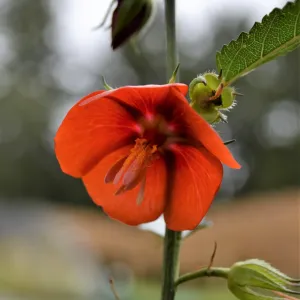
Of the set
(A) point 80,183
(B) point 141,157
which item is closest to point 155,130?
A: (B) point 141,157

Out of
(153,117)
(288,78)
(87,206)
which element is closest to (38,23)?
(87,206)

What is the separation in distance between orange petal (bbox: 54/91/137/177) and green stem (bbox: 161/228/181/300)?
0.09 metres

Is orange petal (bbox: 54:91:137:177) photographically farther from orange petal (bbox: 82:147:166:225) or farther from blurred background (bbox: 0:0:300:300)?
blurred background (bbox: 0:0:300:300)

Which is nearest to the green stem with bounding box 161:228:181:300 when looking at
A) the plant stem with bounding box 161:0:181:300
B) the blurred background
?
the plant stem with bounding box 161:0:181:300

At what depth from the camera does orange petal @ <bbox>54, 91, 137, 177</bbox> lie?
0.44 meters

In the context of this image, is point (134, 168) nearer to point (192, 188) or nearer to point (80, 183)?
point (192, 188)

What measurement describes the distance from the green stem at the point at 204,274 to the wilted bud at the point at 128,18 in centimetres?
19

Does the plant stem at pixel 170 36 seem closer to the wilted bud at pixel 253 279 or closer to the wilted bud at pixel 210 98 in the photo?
the wilted bud at pixel 210 98

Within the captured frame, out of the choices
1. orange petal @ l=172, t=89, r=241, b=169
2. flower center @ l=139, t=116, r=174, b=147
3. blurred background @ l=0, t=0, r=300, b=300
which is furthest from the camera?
blurred background @ l=0, t=0, r=300, b=300

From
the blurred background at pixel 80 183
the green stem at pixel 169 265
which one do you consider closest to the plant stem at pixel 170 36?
the green stem at pixel 169 265

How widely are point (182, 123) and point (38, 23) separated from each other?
269 inches

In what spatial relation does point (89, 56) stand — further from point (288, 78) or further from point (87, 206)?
point (288, 78)

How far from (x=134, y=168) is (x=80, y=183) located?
214 inches

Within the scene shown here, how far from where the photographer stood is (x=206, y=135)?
1.23ft
